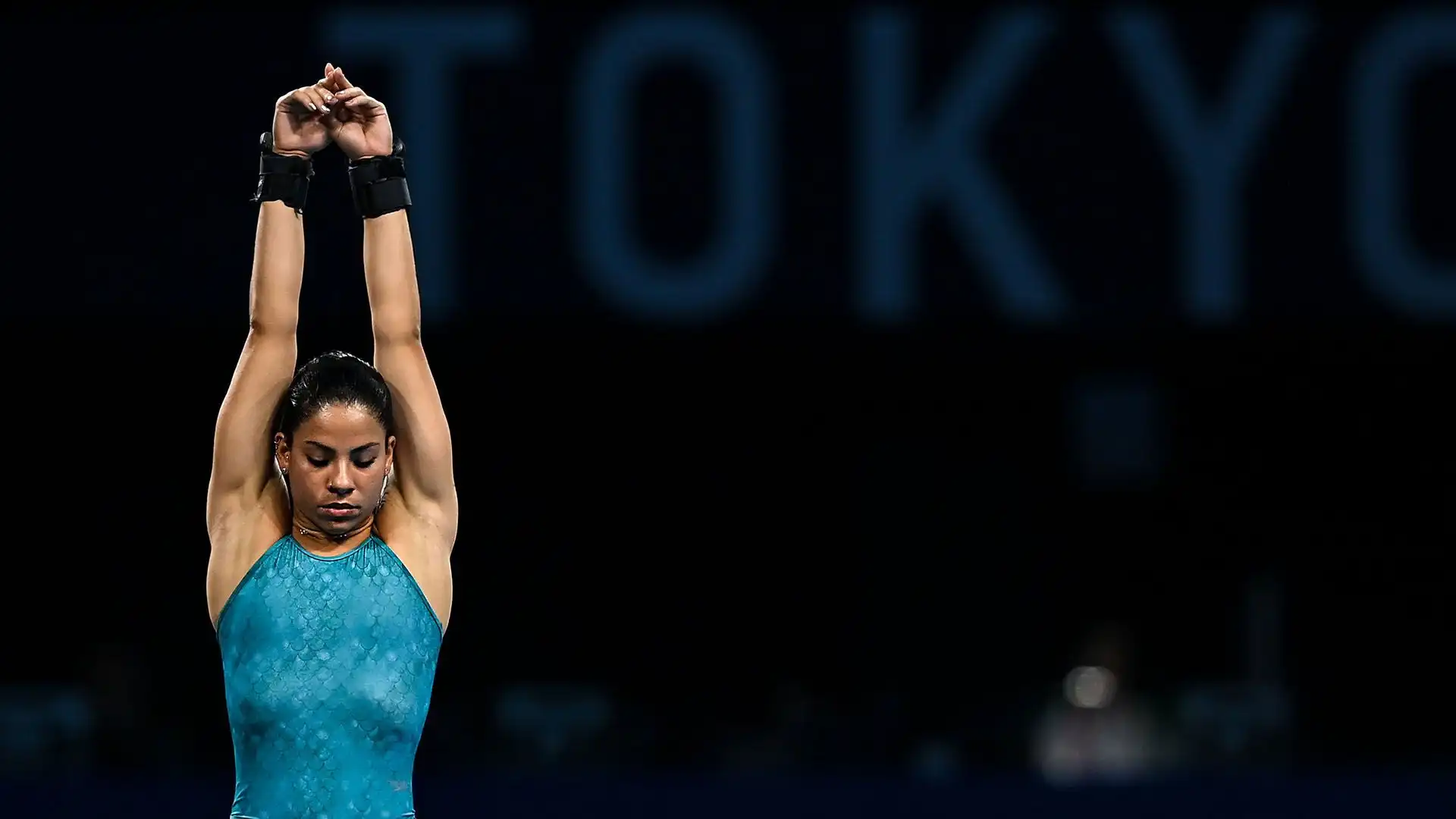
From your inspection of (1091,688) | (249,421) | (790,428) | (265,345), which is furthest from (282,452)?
(790,428)

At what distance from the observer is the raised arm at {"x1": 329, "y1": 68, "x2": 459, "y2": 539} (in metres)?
3.48

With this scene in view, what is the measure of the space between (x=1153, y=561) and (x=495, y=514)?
9.74ft

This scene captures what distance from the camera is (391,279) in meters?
3.49

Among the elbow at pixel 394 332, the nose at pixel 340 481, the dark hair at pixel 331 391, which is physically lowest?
the nose at pixel 340 481

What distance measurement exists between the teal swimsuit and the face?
94 mm

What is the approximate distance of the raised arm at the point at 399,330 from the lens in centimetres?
348

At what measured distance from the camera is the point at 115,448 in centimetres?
940

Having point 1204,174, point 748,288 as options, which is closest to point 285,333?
point 748,288

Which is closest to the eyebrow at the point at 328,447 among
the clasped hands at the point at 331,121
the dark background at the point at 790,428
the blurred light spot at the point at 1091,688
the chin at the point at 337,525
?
the chin at the point at 337,525

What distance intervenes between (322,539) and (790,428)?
19.9ft

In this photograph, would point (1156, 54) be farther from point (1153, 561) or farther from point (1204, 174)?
point (1153, 561)

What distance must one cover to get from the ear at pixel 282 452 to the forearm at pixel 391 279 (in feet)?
0.76

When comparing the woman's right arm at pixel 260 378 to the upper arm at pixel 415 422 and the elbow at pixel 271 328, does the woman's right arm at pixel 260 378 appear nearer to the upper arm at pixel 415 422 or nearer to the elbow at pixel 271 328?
the elbow at pixel 271 328

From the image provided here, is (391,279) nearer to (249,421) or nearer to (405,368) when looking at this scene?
(405,368)
